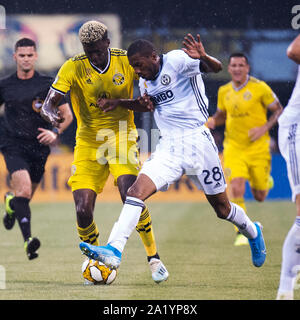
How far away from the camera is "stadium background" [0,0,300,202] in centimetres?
2320

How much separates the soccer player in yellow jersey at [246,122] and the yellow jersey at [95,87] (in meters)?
4.02

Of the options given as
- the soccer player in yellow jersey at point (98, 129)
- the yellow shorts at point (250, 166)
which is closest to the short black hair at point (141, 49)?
the soccer player in yellow jersey at point (98, 129)

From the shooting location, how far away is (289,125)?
19.3 feet

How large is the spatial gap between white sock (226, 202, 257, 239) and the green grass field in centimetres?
43

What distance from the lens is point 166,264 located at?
29.5 ft

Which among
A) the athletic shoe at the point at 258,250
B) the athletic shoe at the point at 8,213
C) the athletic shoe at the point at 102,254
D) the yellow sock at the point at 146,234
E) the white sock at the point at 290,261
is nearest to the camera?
the white sock at the point at 290,261

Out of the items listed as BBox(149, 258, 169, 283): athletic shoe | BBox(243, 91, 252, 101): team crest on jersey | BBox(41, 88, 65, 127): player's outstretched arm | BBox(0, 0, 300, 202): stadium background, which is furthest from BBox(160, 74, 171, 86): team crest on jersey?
BBox(0, 0, 300, 202): stadium background

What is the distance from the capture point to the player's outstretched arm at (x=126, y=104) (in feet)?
23.4

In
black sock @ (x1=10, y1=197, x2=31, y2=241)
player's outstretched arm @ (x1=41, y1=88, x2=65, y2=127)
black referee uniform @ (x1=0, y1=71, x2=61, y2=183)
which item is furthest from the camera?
black referee uniform @ (x1=0, y1=71, x2=61, y2=183)

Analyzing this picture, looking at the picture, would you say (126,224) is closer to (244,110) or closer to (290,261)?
(290,261)

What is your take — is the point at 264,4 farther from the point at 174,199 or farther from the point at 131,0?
the point at 174,199

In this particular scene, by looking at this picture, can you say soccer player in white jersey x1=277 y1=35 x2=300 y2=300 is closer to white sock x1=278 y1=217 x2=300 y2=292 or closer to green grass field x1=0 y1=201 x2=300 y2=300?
white sock x1=278 y1=217 x2=300 y2=292

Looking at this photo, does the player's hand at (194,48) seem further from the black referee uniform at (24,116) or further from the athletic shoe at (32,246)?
the black referee uniform at (24,116)

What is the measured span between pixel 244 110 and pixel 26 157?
12.2ft
